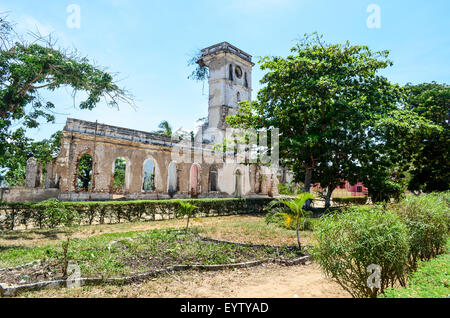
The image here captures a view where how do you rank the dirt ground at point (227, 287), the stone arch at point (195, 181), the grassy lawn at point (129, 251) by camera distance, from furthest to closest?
the stone arch at point (195, 181) → the grassy lawn at point (129, 251) → the dirt ground at point (227, 287)

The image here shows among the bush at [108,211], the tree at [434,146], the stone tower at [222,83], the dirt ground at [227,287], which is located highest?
the stone tower at [222,83]

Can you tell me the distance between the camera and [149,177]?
94.8 ft

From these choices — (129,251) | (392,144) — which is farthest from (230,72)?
(129,251)

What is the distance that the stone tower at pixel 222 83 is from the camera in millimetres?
31203

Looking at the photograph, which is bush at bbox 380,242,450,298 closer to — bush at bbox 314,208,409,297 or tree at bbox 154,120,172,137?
bush at bbox 314,208,409,297

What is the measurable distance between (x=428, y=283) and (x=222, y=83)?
29825mm

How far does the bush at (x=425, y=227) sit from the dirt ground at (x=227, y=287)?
1.54m

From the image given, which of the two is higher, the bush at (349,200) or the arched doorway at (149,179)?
the arched doorway at (149,179)

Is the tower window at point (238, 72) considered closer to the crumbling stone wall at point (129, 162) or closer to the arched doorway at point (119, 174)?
the crumbling stone wall at point (129, 162)

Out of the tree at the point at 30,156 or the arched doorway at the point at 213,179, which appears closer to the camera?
the tree at the point at 30,156

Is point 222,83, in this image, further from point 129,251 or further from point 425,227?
point 425,227

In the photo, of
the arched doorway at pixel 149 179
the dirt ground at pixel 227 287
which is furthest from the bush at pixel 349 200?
the dirt ground at pixel 227 287

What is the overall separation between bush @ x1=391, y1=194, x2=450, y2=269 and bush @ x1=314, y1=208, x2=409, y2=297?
1.06m
